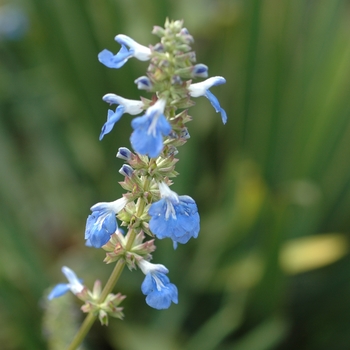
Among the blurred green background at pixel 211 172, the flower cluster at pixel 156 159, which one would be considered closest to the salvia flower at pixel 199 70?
the flower cluster at pixel 156 159

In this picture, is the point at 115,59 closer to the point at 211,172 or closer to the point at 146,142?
the point at 146,142

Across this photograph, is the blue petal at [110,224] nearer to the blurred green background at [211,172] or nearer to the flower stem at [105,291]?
the flower stem at [105,291]

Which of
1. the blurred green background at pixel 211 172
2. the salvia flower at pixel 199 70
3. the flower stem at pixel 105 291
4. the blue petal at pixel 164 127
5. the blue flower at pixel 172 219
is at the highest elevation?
the salvia flower at pixel 199 70

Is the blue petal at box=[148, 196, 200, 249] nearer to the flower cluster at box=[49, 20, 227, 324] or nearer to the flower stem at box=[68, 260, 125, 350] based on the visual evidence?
the flower cluster at box=[49, 20, 227, 324]

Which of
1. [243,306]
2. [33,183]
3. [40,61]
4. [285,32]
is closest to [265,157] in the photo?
[285,32]

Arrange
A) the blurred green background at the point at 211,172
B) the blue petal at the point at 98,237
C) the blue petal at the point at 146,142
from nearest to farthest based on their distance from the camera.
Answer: the blue petal at the point at 146,142 → the blue petal at the point at 98,237 → the blurred green background at the point at 211,172

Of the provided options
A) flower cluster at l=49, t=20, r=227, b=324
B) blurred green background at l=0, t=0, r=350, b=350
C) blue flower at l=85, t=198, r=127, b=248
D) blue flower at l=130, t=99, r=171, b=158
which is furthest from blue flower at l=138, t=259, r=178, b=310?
blurred green background at l=0, t=0, r=350, b=350
